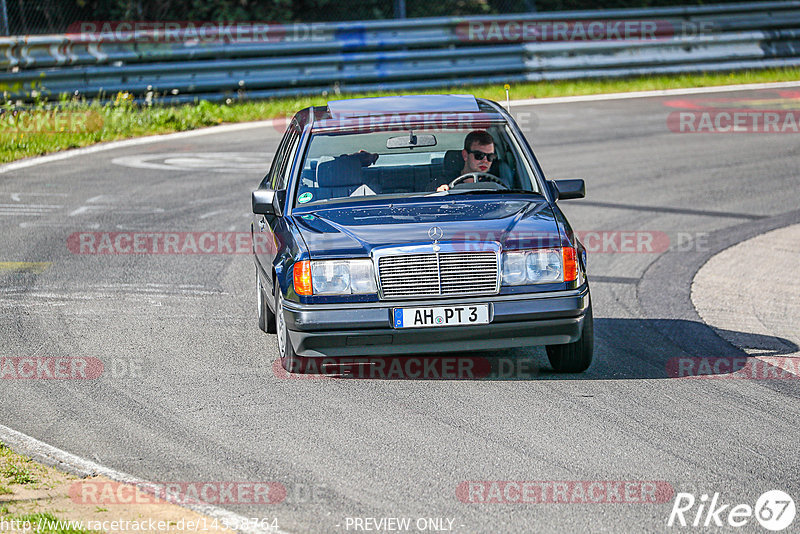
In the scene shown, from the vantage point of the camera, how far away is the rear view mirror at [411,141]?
789cm

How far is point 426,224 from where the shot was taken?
6.89 meters

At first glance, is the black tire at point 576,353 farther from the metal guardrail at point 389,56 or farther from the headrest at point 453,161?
the metal guardrail at point 389,56

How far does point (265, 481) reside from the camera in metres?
5.28

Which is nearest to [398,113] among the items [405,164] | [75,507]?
[405,164]

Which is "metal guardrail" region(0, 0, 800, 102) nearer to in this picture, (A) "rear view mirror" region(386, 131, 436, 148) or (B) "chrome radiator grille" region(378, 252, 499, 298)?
(A) "rear view mirror" region(386, 131, 436, 148)

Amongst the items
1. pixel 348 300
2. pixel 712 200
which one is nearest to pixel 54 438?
pixel 348 300

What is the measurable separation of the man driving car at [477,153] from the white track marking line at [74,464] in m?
3.37

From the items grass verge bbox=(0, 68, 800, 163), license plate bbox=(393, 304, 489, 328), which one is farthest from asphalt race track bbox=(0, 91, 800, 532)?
grass verge bbox=(0, 68, 800, 163)

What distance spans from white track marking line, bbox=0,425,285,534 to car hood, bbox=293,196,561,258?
185cm

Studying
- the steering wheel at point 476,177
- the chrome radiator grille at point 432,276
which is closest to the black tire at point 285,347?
the chrome radiator grille at point 432,276

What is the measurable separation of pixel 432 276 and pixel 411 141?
1580mm

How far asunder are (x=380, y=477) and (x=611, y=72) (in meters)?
18.1

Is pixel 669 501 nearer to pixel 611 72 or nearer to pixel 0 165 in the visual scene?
pixel 0 165

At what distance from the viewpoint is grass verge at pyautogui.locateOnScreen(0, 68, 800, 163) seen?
1695cm
